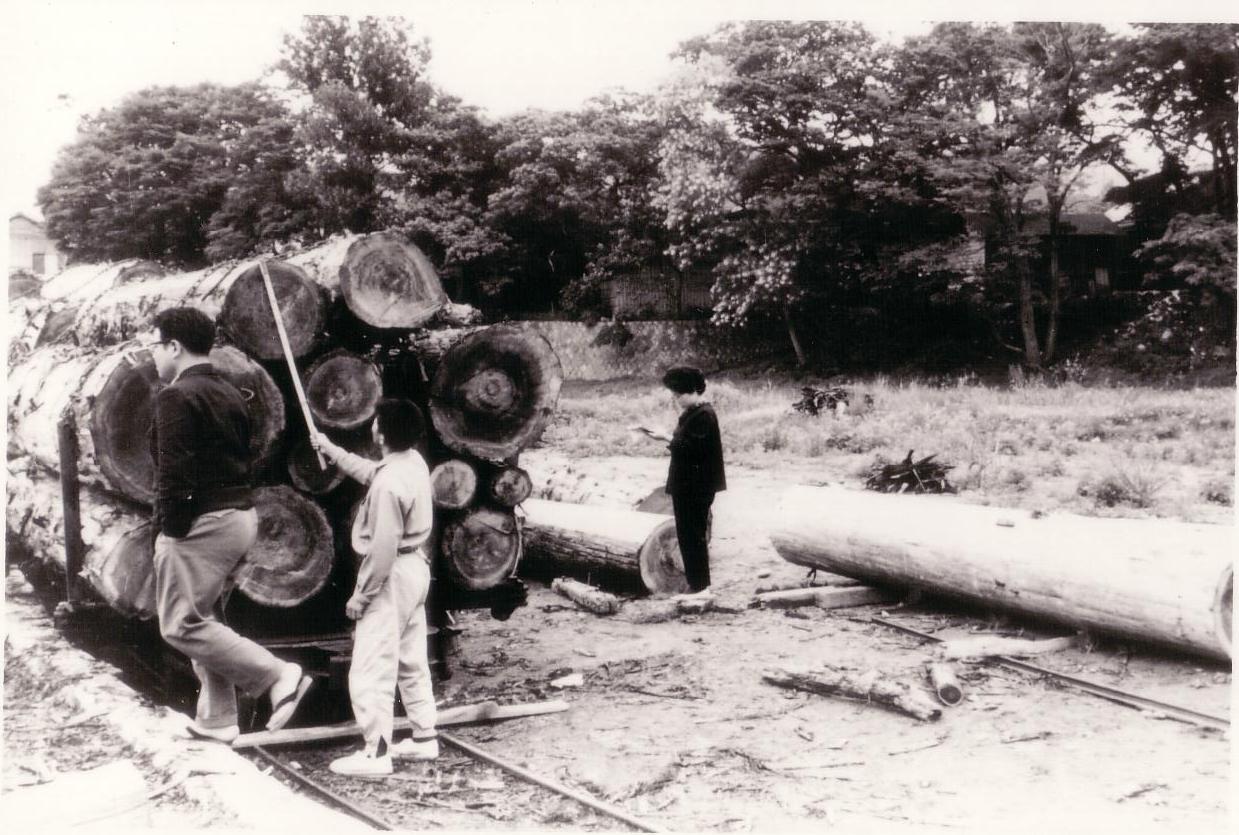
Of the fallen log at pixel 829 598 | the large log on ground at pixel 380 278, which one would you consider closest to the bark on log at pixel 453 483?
the large log on ground at pixel 380 278

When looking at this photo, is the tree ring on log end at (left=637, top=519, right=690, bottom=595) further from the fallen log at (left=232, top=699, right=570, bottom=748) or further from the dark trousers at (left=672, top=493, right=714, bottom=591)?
the fallen log at (left=232, top=699, right=570, bottom=748)

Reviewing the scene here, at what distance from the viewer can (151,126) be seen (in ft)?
22.0

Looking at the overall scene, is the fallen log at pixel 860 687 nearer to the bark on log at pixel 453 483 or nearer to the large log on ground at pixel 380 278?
the bark on log at pixel 453 483

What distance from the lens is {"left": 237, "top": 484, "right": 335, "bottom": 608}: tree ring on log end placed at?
490 cm

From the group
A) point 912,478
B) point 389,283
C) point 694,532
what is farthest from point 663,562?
point 389,283

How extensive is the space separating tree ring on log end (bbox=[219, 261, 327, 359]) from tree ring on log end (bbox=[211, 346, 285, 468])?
97mm

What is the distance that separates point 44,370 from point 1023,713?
572 centimetres

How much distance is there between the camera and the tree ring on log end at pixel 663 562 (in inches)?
294

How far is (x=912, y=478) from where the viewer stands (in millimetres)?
9359

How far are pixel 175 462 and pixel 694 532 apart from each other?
3767 mm

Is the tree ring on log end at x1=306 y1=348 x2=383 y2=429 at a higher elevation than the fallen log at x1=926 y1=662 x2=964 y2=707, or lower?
higher

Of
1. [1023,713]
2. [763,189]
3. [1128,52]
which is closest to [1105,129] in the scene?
[1128,52]

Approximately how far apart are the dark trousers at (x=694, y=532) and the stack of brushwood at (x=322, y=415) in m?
1.70

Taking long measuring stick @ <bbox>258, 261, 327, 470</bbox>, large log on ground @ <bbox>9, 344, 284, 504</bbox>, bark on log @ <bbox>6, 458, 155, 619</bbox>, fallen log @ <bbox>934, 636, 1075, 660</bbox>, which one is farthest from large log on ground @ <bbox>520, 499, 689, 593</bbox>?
bark on log @ <bbox>6, 458, 155, 619</bbox>
